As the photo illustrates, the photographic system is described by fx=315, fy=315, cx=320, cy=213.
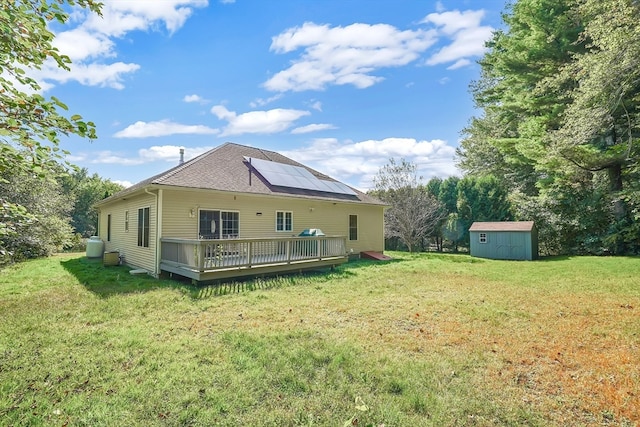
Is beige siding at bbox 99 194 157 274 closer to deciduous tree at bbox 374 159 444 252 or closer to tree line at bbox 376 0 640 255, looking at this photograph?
tree line at bbox 376 0 640 255

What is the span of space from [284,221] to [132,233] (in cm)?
552

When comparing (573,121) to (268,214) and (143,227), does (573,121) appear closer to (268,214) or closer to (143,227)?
(268,214)

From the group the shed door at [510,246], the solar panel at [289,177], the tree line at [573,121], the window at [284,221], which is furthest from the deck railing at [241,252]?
the tree line at [573,121]

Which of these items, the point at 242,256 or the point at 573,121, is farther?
the point at 573,121

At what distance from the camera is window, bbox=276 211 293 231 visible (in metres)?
12.1

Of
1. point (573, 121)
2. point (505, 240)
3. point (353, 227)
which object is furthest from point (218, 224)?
point (505, 240)

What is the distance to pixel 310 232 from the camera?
470 inches

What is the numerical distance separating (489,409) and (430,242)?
20.6 metres

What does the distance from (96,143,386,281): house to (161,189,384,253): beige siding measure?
30 mm

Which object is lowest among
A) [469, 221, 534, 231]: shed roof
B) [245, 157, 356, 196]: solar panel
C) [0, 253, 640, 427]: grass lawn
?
[0, 253, 640, 427]: grass lawn

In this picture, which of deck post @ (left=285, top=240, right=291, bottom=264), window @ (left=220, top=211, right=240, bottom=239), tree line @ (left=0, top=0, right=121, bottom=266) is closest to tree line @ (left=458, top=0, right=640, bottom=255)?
deck post @ (left=285, top=240, right=291, bottom=264)

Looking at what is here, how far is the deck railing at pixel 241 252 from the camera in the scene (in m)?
7.99

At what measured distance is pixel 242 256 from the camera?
880 centimetres

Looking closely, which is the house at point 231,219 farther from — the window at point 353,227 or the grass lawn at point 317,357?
the grass lawn at point 317,357
